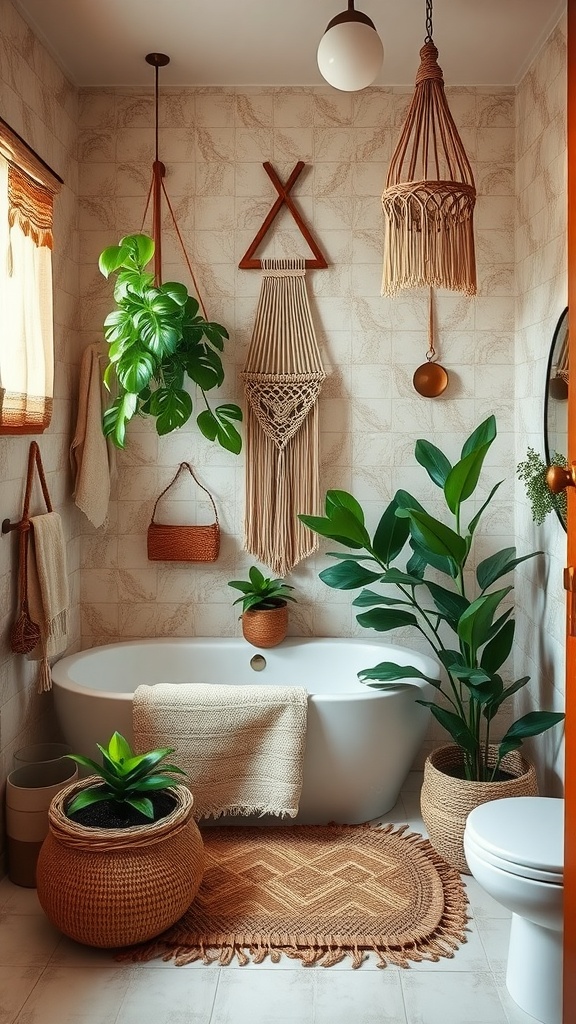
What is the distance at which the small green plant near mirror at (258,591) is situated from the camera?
3.55 meters

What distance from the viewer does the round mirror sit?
2.83 metres

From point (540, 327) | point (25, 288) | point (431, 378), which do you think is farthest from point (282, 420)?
point (25, 288)

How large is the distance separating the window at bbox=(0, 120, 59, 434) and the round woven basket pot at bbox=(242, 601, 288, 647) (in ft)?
3.63

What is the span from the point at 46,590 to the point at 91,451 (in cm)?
71

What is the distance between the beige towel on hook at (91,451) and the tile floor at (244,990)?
5.16 ft

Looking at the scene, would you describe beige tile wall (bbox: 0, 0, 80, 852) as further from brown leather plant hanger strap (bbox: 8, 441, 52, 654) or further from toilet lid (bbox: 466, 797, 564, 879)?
toilet lid (bbox: 466, 797, 564, 879)

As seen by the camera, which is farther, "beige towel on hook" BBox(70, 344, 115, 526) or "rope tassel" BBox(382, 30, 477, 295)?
"beige towel on hook" BBox(70, 344, 115, 526)

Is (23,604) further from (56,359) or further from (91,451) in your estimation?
(56,359)

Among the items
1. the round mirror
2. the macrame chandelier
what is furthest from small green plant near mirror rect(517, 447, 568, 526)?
the macrame chandelier

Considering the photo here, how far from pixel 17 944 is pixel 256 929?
668mm

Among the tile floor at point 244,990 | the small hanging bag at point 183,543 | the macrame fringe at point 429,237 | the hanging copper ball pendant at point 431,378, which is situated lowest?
the tile floor at point 244,990

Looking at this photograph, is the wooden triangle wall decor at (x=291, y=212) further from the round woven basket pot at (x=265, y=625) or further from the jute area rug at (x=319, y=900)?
the jute area rug at (x=319, y=900)

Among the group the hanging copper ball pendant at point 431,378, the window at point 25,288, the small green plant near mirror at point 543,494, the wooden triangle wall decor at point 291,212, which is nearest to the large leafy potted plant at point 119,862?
the window at point 25,288

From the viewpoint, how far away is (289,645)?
3.62 meters
